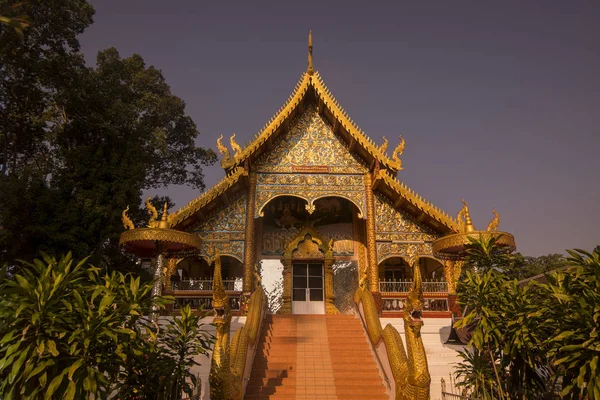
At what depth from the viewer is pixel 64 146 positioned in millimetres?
14492

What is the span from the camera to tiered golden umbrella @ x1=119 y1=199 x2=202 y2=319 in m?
9.60

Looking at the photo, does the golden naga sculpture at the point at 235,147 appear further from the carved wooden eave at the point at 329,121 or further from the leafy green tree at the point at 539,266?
the leafy green tree at the point at 539,266

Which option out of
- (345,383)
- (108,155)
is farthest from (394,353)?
(108,155)

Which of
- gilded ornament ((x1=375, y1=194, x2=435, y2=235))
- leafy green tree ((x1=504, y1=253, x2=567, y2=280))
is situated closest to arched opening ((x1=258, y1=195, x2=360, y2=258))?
gilded ornament ((x1=375, y1=194, x2=435, y2=235))

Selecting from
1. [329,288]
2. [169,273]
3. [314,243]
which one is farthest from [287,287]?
[169,273]

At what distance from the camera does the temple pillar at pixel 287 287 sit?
12500 millimetres

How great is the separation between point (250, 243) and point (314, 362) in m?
4.13

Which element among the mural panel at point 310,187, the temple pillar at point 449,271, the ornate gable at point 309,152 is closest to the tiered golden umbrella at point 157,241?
the mural panel at point 310,187

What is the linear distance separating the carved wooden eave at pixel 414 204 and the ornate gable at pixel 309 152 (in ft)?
2.84

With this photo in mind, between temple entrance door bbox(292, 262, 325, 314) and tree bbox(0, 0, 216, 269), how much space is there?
5207mm

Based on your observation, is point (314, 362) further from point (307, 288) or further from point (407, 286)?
point (407, 286)

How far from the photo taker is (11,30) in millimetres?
12383

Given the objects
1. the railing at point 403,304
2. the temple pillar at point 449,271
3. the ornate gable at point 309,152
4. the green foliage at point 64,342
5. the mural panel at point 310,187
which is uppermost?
the ornate gable at point 309,152

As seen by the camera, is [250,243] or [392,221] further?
[392,221]
